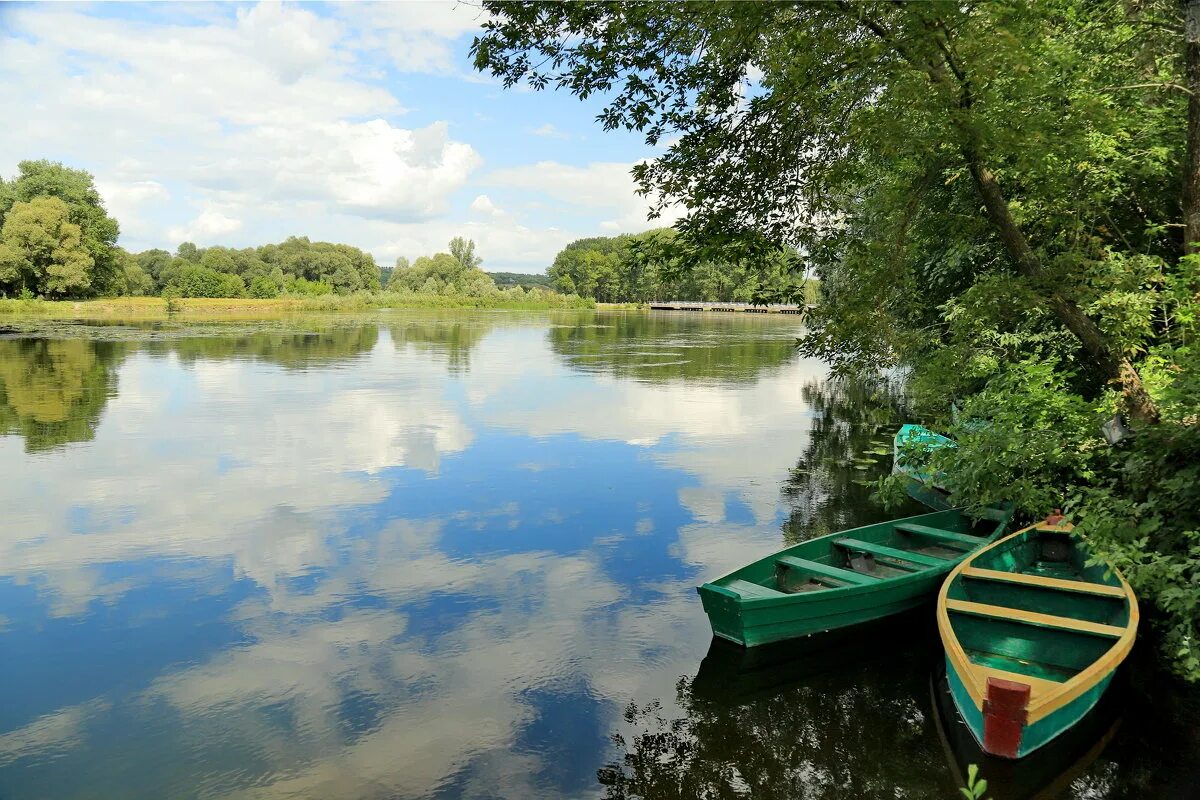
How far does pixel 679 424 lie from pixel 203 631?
13.2 meters

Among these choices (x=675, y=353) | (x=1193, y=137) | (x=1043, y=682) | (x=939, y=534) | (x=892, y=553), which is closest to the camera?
(x=1043, y=682)

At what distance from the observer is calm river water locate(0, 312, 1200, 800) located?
19.1 feet

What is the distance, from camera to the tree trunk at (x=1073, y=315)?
716 cm

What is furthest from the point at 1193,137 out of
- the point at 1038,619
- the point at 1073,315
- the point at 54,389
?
the point at 54,389

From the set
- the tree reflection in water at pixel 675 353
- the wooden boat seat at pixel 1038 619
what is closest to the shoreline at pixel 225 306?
the tree reflection in water at pixel 675 353

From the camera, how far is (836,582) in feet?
27.1

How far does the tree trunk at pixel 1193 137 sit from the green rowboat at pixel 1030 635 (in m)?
3.23

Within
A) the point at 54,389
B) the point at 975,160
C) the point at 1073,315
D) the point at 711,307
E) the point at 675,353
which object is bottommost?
the point at 675,353

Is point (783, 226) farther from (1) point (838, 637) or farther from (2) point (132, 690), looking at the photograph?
(2) point (132, 690)

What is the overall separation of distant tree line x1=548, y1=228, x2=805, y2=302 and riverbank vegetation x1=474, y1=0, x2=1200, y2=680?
19cm

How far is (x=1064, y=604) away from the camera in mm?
7500

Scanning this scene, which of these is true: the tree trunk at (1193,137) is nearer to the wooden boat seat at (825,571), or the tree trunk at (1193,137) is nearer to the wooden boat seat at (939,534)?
the wooden boat seat at (939,534)

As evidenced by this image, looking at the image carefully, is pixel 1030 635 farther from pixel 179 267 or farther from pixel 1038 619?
pixel 179 267

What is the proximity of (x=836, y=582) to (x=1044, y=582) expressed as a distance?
6.42ft
